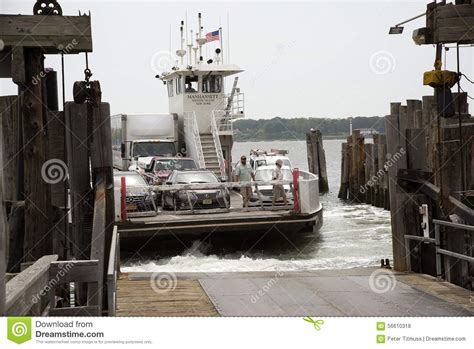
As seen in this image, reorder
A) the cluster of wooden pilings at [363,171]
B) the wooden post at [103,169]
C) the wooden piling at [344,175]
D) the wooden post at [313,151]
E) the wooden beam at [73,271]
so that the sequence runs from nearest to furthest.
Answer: the wooden beam at [73,271]
the wooden post at [103,169]
the cluster of wooden pilings at [363,171]
the wooden piling at [344,175]
the wooden post at [313,151]

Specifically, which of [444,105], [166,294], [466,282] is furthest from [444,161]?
[166,294]

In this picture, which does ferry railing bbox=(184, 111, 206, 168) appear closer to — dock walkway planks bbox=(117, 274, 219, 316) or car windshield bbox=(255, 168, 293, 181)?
car windshield bbox=(255, 168, 293, 181)

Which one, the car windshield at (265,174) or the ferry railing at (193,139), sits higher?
the ferry railing at (193,139)

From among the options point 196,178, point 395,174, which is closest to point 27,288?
point 395,174

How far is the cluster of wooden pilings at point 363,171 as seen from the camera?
3110 centimetres

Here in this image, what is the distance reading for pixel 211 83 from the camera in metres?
30.3

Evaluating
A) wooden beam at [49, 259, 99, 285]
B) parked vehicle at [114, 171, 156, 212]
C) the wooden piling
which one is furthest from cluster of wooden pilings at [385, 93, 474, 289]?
the wooden piling

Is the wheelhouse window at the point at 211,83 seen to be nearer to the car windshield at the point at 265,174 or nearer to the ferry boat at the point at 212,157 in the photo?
the ferry boat at the point at 212,157

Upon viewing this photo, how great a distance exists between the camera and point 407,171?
1028 centimetres

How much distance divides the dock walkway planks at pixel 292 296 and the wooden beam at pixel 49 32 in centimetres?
231

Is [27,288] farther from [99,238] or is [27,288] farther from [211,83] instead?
[211,83]

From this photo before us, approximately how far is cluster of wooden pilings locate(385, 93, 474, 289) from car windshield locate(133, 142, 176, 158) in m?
18.0

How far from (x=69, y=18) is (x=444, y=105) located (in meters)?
3.82

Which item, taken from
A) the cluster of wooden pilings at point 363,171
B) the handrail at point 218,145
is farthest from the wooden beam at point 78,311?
the cluster of wooden pilings at point 363,171
